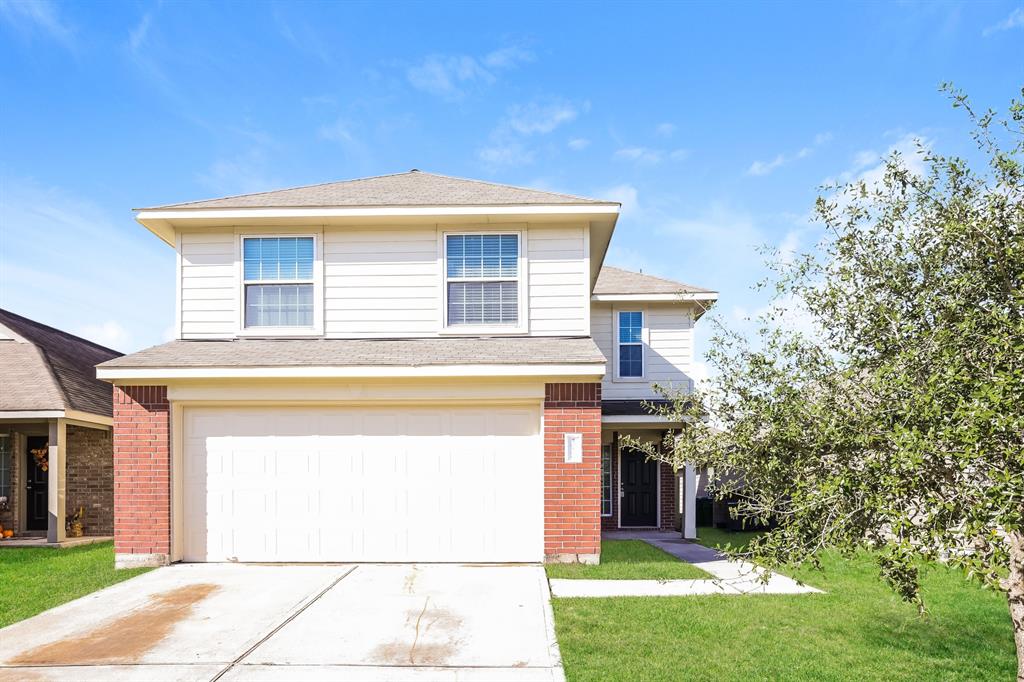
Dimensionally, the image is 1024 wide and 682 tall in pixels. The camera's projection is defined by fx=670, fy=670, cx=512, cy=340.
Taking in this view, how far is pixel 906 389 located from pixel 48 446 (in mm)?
15116

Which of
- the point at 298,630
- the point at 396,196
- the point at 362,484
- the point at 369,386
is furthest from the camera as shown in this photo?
the point at 396,196

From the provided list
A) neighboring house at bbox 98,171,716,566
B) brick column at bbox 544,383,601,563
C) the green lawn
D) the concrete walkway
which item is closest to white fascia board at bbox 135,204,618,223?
neighboring house at bbox 98,171,716,566

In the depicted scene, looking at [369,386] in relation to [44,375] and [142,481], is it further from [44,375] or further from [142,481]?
[44,375]

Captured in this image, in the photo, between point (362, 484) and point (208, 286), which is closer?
point (362, 484)

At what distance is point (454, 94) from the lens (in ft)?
40.0

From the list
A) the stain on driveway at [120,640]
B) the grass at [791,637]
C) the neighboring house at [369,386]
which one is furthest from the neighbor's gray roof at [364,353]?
the grass at [791,637]

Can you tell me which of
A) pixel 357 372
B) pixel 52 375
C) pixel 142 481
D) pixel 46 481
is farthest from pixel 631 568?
pixel 46 481

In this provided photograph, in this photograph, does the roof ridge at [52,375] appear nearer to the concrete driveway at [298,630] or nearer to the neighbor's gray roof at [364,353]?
the neighbor's gray roof at [364,353]

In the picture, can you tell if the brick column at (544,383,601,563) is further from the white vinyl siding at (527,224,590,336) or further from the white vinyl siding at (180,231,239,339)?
the white vinyl siding at (180,231,239,339)

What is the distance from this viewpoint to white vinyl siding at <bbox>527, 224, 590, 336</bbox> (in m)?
10.5

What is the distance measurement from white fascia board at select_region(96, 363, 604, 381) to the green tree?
3752 millimetres

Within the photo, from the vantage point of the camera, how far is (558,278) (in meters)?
10.5

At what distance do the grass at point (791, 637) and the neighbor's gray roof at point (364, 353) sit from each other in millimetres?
3432

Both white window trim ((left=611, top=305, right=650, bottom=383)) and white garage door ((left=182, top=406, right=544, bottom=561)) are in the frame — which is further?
white window trim ((left=611, top=305, right=650, bottom=383))
